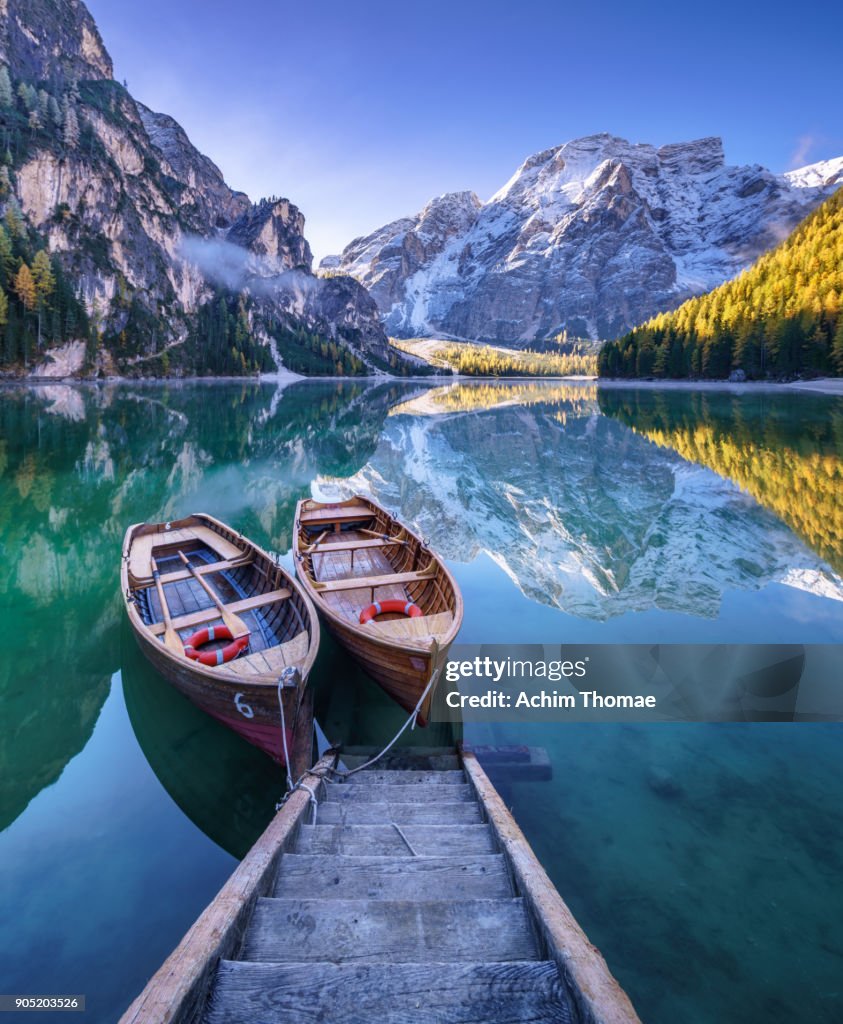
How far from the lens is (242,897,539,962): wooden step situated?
3.12 metres

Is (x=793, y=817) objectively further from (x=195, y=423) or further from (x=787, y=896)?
(x=195, y=423)

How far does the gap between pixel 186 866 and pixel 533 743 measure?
4594mm

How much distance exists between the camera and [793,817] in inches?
228

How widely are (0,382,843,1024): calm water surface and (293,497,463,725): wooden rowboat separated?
47.3 inches

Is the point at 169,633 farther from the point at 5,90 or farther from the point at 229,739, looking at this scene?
the point at 5,90

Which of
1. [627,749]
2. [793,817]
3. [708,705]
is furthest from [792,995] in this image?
[708,705]

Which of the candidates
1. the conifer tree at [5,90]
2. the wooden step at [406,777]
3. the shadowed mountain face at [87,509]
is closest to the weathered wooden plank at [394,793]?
the wooden step at [406,777]

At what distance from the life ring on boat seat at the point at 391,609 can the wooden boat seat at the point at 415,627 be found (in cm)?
47

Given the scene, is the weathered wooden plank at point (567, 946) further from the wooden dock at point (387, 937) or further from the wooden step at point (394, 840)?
the wooden step at point (394, 840)

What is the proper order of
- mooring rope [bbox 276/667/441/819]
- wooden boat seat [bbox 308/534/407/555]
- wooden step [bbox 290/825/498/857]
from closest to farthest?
1. wooden step [bbox 290/825/498/857]
2. mooring rope [bbox 276/667/441/819]
3. wooden boat seat [bbox 308/534/407/555]

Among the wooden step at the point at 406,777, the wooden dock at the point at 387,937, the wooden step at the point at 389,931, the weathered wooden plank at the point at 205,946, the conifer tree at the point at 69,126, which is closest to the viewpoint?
the weathered wooden plank at the point at 205,946

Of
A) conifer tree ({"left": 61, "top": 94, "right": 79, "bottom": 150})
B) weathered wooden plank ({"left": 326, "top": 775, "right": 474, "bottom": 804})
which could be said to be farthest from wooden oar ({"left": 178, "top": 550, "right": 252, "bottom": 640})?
conifer tree ({"left": 61, "top": 94, "right": 79, "bottom": 150})

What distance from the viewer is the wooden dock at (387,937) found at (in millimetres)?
2562

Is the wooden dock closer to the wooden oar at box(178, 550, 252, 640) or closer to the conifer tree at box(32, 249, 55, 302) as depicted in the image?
the wooden oar at box(178, 550, 252, 640)
